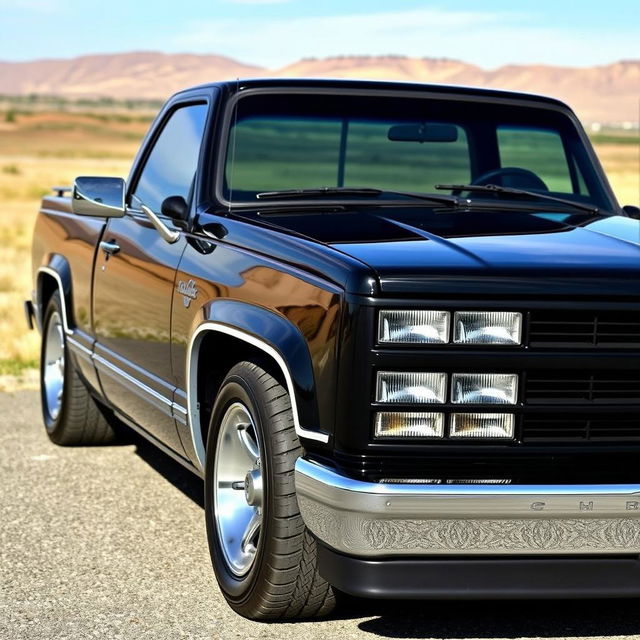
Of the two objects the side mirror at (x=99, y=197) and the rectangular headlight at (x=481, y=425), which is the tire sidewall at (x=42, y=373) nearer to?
the side mirror at (x=99, y=197)

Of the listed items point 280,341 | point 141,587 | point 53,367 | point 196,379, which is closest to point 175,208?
point 196,379

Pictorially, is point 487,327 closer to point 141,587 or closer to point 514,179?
point 141,587

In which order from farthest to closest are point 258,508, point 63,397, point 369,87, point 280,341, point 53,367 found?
point 53,367, point 63,397, point 369,87, point 258,508, point 280,341

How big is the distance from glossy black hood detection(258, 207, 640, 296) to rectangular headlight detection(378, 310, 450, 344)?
0.22ft

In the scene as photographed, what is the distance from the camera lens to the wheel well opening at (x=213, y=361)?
14.3ft

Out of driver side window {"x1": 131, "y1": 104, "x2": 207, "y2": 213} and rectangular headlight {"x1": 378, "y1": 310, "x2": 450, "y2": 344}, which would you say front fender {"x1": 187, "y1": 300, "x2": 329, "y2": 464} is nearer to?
rectangular headlight {"x1": 378, "y1": 310, "x2": 450, "y2": 344}

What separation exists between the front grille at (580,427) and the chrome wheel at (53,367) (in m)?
3.88

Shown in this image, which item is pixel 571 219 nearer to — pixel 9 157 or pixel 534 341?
pixel 534 341

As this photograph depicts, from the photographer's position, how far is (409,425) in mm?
3484

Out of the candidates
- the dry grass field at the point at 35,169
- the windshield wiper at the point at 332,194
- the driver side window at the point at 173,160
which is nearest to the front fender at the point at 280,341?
the windshield wiper at the point at 332,194

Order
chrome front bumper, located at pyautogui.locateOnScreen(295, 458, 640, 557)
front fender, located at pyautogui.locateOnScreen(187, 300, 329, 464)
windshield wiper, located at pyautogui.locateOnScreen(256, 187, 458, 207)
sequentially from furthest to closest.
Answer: windshield wiper, located at pyautogui.locateOnScreen(256, 187, 458, 207) < front fender, located at pyautogui.locateOnScreen(187, 300, 329, 464) < chrome front bumper, located at pyautogui.locateOnScreen(295, 458, 640, 557)

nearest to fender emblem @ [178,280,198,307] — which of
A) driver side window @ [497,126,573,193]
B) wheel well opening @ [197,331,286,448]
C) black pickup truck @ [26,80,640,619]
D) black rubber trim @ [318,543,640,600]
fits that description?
black pickup truck @ [26,80,640,619]

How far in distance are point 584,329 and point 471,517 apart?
2.05ft

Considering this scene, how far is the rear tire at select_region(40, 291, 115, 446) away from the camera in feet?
21.8
